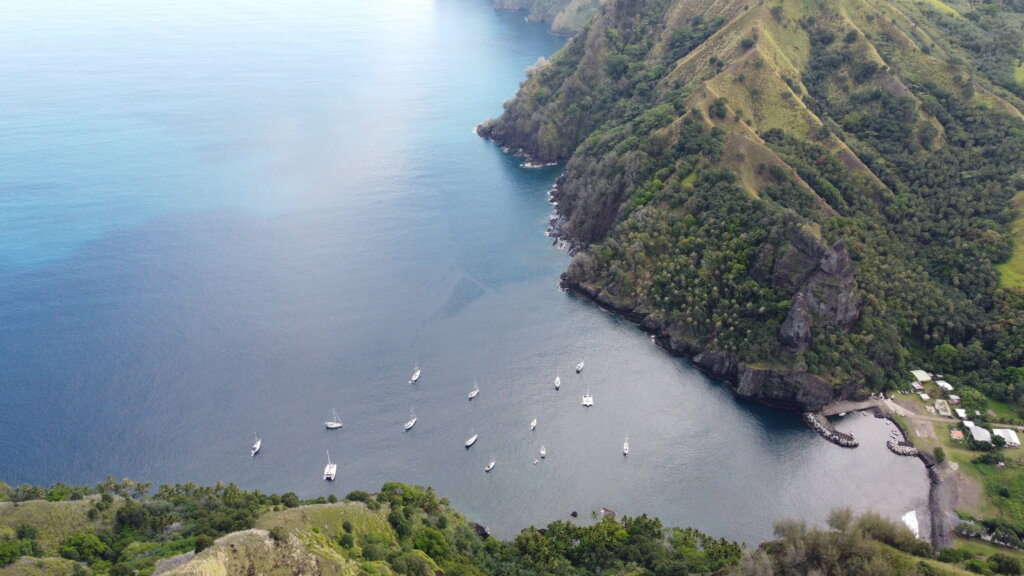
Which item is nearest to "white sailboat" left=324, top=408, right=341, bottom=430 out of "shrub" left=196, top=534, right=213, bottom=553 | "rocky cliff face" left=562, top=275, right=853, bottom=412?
"shrub" left=196, top=534, right=213, bottom=553

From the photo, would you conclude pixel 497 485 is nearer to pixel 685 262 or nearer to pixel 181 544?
pixel 181 544

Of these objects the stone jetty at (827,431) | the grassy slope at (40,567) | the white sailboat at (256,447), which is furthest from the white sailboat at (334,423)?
the stone jetty at (827,431)

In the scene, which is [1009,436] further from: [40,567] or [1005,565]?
[40,567]

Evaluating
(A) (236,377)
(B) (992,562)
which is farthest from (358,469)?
(B) (992,562)

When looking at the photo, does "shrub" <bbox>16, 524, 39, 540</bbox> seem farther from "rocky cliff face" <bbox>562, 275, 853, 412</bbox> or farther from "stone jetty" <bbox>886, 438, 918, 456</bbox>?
"stone jetty" <bbox>886, 438, 918, 456</bbox>

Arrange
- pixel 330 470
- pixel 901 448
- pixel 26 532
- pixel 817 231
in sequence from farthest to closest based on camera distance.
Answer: pixel 817 231 < pixel 901 448 < pixel 330 470 < pixel 26 532

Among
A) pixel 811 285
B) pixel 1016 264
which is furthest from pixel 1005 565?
pixel 1016 264
